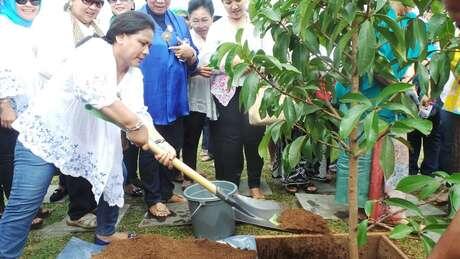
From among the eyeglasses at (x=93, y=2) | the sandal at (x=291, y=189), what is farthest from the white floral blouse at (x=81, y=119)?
the sandal at (x=291, y=189)

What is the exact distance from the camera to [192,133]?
12.8 ft

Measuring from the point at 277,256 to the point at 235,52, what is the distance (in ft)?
3.93

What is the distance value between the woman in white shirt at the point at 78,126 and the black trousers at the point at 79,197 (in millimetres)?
660

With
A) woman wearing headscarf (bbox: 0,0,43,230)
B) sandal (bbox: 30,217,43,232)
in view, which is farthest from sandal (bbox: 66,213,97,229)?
woman wearing headscarf (bbox: 0,0,43,230)

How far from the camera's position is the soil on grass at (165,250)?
2.18 meters

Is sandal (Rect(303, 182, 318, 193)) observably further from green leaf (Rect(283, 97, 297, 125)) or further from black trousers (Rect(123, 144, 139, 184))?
green leaf (Rect(283, 97, 297, 125))

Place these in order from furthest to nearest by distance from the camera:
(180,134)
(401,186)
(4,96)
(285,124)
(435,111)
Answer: (435,111) → (180,134) → (4,96) → (285,124) → (401,186)

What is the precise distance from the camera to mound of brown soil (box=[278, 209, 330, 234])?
7.91 feet

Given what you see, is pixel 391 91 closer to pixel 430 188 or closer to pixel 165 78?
pixel 430 188

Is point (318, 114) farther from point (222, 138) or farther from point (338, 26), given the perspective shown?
point (222, 138)

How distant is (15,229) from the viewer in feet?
7.76

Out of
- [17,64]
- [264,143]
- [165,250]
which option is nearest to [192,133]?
[17,64]

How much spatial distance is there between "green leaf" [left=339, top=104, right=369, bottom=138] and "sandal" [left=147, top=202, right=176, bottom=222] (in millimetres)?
2364

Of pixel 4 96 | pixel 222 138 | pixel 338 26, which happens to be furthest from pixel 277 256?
pixel 4 96
